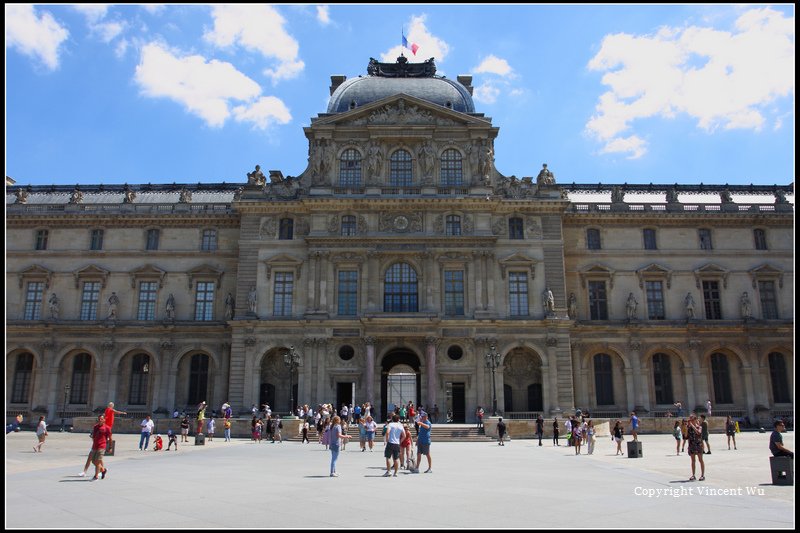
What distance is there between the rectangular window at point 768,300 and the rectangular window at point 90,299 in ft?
183

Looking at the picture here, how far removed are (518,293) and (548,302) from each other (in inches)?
96.4

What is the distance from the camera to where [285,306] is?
162 feet

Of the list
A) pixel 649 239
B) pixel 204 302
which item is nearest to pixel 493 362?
pixel 649 239

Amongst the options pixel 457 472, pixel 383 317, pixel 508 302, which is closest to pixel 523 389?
pixel 508 302

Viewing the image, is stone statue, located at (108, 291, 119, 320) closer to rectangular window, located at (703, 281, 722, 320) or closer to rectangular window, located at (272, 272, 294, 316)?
rectangular window, located at (272, 272, 294, 316)

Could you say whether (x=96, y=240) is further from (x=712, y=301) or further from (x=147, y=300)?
(x=712, y=301)

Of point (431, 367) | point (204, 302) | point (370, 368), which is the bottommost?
point (370, 368)

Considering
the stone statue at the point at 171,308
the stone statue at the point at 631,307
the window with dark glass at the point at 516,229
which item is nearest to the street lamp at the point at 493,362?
the window with dark glass at the point at 516,229

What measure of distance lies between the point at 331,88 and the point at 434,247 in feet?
73.4

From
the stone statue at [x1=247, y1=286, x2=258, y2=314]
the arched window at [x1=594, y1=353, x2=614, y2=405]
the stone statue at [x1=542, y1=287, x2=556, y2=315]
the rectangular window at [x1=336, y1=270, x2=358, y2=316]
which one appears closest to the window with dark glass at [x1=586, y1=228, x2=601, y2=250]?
the stone statue at [x1=542, y1=287, x2=556, y2=315]

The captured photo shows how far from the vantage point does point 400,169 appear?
5144 centimetres

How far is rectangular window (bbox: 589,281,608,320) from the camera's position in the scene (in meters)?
52.4

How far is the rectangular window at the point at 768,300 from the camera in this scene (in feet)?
174

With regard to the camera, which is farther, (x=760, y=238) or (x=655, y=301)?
(x=760, y=238)
